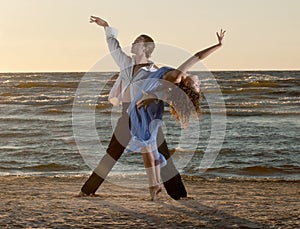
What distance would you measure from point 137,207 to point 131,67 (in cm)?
128

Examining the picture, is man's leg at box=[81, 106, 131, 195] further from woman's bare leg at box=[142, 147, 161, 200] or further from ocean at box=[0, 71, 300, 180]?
ocean at box=[0, 71, 300, 180]

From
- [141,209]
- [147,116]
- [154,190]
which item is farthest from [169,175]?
[147,116]

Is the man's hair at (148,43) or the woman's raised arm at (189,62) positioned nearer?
the woman's raised arm at (189,62)

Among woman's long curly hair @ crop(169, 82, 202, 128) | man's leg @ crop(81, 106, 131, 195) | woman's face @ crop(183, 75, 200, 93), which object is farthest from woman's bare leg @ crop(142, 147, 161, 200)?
woman's face @ crop(183, 75, 200, 93)

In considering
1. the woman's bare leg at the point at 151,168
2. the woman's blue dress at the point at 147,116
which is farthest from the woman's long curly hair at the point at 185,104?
the woman's bare leg at the point at 151,168

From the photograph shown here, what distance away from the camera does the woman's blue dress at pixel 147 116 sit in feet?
18.6

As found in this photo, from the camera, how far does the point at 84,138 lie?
595 inches

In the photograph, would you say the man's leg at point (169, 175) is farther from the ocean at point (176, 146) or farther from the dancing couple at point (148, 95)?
the ocean at point (176, 146)

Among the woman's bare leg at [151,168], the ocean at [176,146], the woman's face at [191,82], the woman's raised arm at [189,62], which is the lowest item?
the ocean at [176,146]

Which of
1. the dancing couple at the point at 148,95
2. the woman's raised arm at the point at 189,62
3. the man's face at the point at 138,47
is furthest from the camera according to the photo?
the man's face at the point at 138,47

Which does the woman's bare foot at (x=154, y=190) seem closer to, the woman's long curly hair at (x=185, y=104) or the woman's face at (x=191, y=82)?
the woman's long curly hair at (x=185, y=104)

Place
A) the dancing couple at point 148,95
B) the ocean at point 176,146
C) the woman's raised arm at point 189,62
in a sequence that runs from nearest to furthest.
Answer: the woman's raised arm at point 189,62
the dancing couple at point 148,95
the ocean at point 176,146

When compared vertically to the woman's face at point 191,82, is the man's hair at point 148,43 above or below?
above

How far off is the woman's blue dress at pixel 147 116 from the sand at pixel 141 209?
622 millimetres
